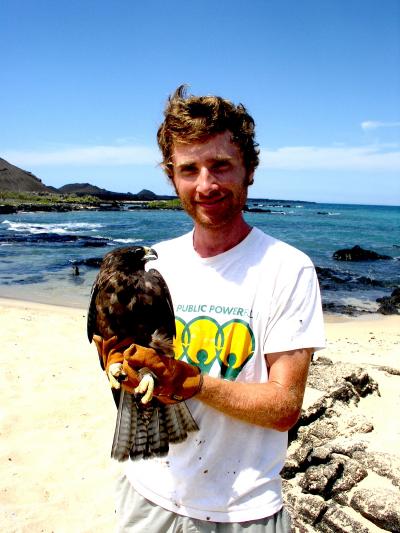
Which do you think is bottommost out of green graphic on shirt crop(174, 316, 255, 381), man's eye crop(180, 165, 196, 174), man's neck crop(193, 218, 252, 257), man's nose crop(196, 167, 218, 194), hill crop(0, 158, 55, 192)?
green graphic on shirt crop(174, 316, 255, 381)

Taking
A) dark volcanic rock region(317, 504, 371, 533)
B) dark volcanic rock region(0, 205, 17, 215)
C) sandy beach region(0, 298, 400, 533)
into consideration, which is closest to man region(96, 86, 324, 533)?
dark volcanic rock region(317, 504, 371, 533)

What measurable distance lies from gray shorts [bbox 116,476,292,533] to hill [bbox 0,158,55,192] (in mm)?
120816

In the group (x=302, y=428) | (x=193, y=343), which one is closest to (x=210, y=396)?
(x=193, y=343)

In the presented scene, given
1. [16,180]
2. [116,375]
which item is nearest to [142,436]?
[116,375]

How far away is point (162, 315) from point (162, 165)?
3.33 ft

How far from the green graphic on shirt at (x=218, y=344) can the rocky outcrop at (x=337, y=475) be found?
2.54m

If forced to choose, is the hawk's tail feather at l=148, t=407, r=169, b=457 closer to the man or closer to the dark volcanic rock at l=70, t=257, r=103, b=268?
the man

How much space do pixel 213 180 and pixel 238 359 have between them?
3.29 feet

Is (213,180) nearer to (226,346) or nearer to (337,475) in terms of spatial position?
(226,346)

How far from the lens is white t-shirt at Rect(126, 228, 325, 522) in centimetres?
241

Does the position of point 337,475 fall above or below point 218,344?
below

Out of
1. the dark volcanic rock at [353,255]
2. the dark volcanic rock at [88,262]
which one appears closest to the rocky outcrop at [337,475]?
the dark volcanic rock at [88,262]

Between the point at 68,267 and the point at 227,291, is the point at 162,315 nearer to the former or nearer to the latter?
the point at 227,291

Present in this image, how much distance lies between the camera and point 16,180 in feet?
405
